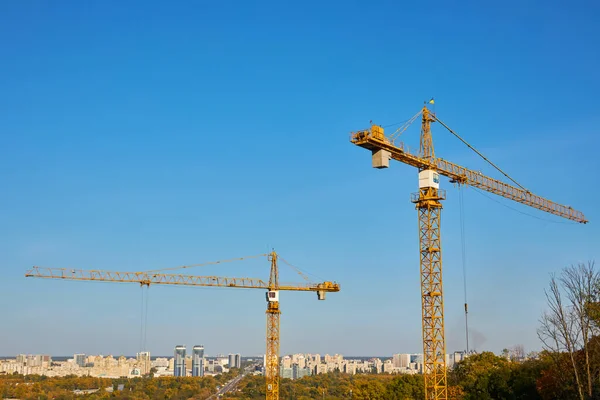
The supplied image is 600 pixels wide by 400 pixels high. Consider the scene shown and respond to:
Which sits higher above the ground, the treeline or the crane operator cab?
the crane operator cab

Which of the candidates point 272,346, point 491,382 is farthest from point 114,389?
point 491,382

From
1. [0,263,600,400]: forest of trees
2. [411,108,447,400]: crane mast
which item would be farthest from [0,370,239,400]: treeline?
[411,108,447,400]: crane mast

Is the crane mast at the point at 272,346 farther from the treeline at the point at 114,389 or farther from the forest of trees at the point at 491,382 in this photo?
the treeline at the point at 114,389

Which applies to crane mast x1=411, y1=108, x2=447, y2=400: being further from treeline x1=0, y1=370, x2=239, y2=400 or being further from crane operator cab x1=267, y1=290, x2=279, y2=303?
treeline x1=0, y1=370, x2=239, y2=400

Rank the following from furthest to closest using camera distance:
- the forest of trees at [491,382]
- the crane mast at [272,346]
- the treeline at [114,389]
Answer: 1. the treeline at [114,389]
2. the crane mast at [272,346]
3. the forest of trees at [491,382]

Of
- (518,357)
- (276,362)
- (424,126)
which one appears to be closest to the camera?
(424,126)

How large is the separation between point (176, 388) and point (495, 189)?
111319mm

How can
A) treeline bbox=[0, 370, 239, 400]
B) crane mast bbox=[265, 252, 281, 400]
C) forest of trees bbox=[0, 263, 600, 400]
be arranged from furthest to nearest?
treeline bbox=[0, 370, 239, 400], crane mast bbox=[265, 252, 281, 400], forest of trees bbox=[0, 263, 600, 400]

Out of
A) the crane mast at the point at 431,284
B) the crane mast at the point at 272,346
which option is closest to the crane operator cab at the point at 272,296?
the crane mast at the point at 272,346

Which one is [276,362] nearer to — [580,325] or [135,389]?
[580,325]

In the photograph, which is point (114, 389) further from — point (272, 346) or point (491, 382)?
point (491, 382)

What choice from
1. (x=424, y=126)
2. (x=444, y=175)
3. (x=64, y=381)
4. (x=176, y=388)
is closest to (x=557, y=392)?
(x=444, y=175)

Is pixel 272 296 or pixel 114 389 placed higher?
pixel 272 296

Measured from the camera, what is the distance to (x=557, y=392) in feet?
160
